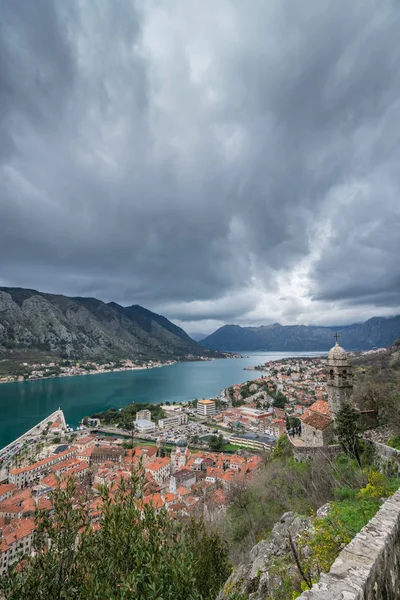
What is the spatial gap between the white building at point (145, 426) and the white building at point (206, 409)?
11110 millimetres

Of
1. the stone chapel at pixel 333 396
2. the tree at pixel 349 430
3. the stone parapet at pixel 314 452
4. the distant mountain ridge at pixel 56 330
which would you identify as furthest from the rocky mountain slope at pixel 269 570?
the distant mountain ridge at pixel 56 330

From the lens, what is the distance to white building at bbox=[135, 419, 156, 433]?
4661 centimetres

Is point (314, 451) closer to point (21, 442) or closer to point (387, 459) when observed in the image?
point (387, 459)

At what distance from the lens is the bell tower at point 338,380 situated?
1463 centimetres

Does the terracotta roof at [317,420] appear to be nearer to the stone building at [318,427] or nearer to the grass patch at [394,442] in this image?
the stone building at [318,427]

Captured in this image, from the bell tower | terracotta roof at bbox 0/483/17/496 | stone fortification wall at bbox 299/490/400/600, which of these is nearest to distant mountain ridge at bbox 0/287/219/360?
terracotta roof at bbox 0/483/17/496

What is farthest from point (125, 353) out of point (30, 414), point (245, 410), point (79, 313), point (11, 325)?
point (245, 410)

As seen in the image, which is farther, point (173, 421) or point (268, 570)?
point (173, 421)

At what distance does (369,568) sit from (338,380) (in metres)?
13.7

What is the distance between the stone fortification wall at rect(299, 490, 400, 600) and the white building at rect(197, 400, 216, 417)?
56.0m

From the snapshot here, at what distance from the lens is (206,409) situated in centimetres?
5672

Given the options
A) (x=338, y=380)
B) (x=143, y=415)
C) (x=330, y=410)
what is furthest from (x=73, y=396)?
(x=338, y=380)

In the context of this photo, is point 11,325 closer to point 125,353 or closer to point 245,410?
point 125,353

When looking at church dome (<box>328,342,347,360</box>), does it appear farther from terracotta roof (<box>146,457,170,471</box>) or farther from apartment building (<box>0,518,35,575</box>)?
terracotta roof (<box>146,457,170,471</box>)
